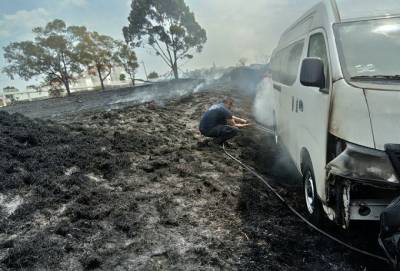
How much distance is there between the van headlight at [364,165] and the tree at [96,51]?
38.2 meters

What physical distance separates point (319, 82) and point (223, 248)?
1984 mm

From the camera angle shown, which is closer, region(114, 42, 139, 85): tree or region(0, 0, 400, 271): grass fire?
region(0, 0, 400, 271): grass fire

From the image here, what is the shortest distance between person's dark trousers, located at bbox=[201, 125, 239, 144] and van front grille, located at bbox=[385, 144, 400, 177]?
531cm

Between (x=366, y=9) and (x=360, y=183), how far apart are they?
202cm

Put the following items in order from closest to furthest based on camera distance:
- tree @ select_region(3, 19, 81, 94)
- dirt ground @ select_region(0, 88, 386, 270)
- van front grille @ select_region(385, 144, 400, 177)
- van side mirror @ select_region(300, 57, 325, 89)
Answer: van front grille @ select_region(385, 144, 400, 177) < van side mirror @ select_region(300, 57, 325, 89) < dirt ground @ select_region(0, 88, 386, 270) < tree @ select_region(3, 19, 81, 94)

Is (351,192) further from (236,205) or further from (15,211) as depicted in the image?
(15,211)

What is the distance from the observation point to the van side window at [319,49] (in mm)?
3253

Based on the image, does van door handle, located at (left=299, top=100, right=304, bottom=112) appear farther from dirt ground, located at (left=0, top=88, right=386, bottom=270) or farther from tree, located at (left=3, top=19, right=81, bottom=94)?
tree, located at (left=3, top=19, right=81, bottom=94)

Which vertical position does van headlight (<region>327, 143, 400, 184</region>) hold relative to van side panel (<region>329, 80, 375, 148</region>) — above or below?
below

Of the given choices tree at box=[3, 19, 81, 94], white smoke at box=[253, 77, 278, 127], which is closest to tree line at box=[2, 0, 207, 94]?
tree at box=[3, 19, 81, 94]

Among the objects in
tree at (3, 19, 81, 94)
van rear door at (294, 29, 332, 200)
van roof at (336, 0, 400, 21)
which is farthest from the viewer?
tree at (3, 19, 81, 94)

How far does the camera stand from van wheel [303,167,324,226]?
11.7 ft

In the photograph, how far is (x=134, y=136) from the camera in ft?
26.1

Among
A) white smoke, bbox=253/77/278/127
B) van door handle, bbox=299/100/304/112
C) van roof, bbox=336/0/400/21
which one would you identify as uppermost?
van roof, bbox=336/0/400/21
